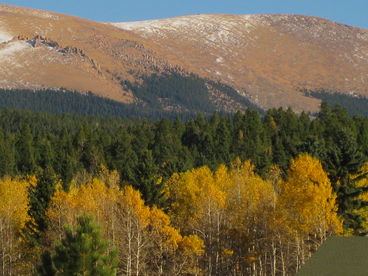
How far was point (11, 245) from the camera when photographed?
291ft

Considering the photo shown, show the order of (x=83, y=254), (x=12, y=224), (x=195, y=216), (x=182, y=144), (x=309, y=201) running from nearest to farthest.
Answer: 1. (x=83, y=254)
2. (x=309, y=201)
3. (x=195, y=216)
4. (x=12, y=224)
5. (x=182, y=144)

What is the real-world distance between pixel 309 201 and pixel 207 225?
729 inches

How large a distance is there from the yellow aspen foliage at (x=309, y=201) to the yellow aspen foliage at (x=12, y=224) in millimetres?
30993

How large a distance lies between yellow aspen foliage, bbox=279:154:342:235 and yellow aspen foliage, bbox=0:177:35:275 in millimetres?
30993

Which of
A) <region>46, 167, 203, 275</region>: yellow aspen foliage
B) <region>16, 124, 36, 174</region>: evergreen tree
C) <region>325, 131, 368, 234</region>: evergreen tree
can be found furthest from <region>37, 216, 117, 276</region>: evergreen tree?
<region>16, 124, 36, 174</region>: evergreen tree

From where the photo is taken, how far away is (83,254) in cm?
4878

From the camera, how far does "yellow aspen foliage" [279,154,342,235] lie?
6525 cm

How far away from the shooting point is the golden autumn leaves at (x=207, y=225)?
232 ft

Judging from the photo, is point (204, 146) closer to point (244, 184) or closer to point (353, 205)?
point (244, 184)

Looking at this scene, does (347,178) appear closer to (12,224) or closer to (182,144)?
(12,224)

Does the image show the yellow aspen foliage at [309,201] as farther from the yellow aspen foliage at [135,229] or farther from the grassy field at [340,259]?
the grassy field at [340,259]

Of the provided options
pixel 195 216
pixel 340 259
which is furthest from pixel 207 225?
pixel 340 259

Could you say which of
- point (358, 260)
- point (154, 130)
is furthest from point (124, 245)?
point (154, 130)

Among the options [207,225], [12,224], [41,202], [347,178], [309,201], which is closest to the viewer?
[309,201]
